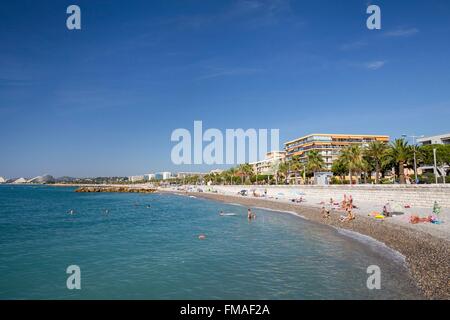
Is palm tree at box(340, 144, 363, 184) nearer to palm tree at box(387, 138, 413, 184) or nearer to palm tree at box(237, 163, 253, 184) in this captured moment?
palm tree at box(387, 138, 413, 184)

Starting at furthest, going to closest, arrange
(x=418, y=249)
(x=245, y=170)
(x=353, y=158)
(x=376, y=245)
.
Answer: (x=245, y=170) < (x=353, y=158) < (x=376, y=245) < (x=418, y=249)

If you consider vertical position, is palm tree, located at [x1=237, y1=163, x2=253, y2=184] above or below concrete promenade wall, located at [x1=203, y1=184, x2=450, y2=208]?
above

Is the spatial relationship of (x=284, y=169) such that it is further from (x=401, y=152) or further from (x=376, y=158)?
(x=401, y=152)

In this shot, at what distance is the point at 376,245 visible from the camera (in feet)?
74.4

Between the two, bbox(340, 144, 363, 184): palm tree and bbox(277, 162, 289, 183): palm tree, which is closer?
bbox(340, 144, 363, 184): palm tree

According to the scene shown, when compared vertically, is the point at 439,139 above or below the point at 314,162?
above

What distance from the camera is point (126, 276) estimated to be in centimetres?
1797

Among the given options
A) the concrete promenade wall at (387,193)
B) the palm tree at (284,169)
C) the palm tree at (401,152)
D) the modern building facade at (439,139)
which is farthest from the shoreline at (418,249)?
the palm tree at (284,169)

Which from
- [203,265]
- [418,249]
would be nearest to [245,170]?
[203,265]

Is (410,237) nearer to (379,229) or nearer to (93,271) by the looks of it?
(379,229)

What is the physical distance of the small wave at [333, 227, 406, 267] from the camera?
61.5ft

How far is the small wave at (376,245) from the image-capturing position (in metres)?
18.7

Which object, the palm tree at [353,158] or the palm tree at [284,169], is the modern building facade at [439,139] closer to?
the palm tree at [353,158]

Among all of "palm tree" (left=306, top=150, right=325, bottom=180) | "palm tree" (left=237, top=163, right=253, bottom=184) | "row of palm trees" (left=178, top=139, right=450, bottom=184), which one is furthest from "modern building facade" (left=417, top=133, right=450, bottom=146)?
"palm tree" (left=237, top=163, right=253, bottom=184)
